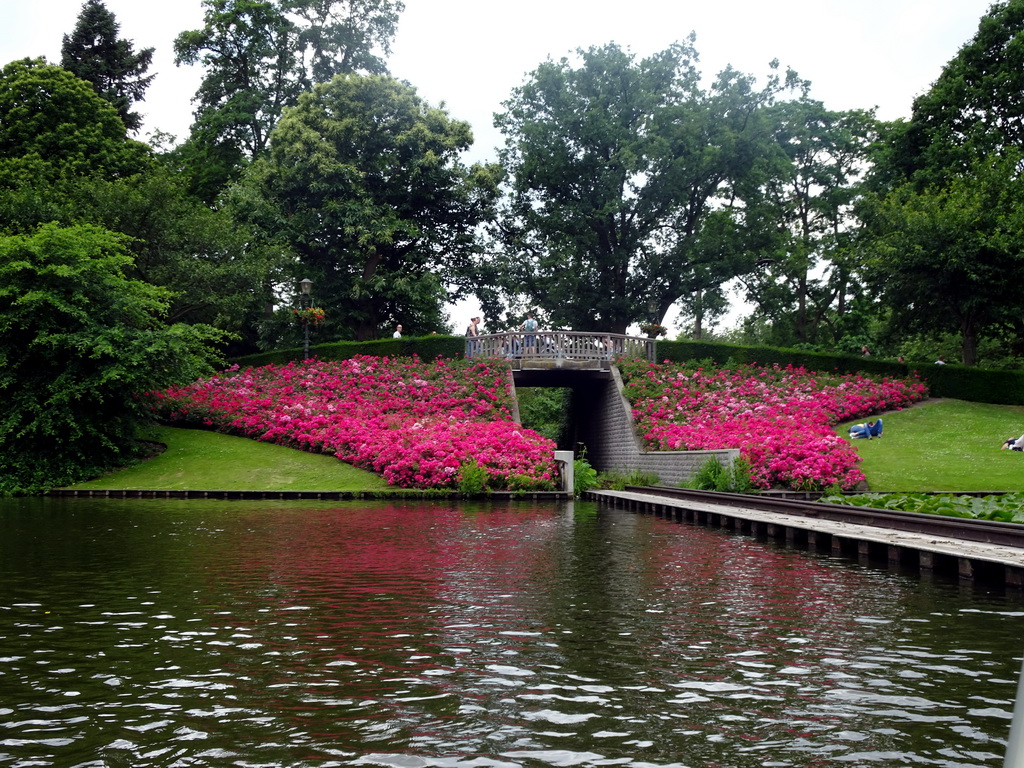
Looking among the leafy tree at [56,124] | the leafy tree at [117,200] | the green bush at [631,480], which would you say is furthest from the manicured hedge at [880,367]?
the leafy tree at [56,124]

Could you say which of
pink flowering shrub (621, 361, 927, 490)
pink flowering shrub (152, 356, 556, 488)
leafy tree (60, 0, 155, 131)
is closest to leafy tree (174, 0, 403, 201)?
leafy tree (60, 0, 155, 131)

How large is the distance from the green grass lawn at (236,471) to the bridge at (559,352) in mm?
10599

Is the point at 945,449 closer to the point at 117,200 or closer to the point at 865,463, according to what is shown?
the point at 865,463

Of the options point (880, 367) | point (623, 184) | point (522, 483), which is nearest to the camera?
point (522, 483)

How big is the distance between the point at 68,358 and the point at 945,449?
26.3 m

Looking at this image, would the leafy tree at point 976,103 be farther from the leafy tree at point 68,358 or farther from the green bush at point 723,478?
the leafy tree at point 68,358

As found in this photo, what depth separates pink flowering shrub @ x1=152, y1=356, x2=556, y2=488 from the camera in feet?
79.0

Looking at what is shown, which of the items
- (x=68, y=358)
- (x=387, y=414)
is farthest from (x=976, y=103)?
(x=68, y=358)

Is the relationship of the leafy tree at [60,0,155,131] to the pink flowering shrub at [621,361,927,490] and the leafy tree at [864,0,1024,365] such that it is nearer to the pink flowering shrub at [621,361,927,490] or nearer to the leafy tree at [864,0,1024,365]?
the pink flowering shrub at [621,361,927,490]

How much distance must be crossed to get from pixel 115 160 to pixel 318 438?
20192 mm

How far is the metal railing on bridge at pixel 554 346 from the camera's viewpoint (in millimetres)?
35438

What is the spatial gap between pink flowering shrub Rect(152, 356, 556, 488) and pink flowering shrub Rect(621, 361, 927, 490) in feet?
17.1

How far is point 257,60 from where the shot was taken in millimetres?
48656

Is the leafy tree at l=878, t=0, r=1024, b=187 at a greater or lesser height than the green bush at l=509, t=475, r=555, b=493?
greater
